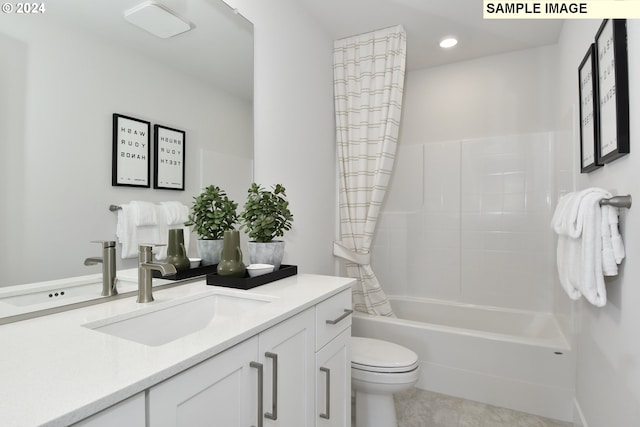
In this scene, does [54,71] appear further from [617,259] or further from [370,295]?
[370,295]

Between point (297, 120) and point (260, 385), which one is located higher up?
point (297, 120)

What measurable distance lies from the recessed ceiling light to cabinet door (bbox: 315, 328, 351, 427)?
7.15 feet

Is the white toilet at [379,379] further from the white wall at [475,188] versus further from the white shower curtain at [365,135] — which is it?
the white wall at [475,188]

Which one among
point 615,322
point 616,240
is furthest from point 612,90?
point 615,322

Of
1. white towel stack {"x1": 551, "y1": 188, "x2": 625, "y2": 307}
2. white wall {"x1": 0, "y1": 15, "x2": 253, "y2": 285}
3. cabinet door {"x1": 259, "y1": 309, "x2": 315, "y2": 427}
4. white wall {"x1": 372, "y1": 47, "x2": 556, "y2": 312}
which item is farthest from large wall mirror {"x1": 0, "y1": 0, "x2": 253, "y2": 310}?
white wall {"x1": 372, "y1": 47, "x2": 556, "y2": 312}

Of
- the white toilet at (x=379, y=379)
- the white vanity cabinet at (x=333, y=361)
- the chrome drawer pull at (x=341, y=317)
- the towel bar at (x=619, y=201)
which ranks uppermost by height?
the towel bar at (x=619, y=201)

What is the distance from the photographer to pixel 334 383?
1297mm

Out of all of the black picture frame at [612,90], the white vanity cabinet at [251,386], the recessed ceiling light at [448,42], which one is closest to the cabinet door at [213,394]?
the white vanity cabinet at [251,386]

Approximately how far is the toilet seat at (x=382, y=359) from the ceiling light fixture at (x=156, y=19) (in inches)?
66.9

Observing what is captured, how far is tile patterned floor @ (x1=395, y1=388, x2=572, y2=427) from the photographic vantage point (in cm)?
180

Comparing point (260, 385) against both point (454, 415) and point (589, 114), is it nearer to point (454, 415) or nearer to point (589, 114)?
point (454, 415)

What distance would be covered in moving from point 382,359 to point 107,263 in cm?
128

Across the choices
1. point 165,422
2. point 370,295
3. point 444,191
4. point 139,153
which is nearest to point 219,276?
point 139,153

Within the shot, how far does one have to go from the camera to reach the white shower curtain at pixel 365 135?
2309 millimetres
